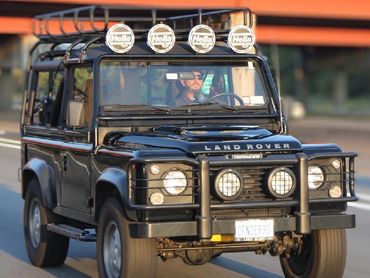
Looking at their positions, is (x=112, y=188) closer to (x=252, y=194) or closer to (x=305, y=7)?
(x=252, y=194)

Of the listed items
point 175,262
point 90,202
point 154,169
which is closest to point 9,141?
point 175,262

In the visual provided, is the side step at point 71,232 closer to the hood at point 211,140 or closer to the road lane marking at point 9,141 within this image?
the hood at point 211,140

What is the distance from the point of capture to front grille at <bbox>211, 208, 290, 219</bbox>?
7.28 metres

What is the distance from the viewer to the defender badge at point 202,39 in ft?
28.0

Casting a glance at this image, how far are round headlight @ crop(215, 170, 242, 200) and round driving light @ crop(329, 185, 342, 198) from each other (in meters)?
0.74

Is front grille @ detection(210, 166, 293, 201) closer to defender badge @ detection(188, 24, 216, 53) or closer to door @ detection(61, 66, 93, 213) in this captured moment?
door @ detection(61, 66, 93, 213)

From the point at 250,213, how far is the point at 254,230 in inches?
6.4

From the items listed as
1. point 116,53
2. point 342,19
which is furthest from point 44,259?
point 342,19

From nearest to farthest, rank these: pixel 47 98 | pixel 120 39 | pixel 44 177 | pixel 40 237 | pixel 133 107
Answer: pixel 120 39 → pixel 133 107 → pixel 44 177 → pixel 40 237 → pixel 47 98

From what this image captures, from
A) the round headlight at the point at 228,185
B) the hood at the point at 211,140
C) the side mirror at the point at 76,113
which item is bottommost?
the round headlight at the point at 228,185

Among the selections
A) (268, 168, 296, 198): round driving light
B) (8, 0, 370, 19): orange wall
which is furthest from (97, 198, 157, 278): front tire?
(8, 0, 370, 19): orange wall

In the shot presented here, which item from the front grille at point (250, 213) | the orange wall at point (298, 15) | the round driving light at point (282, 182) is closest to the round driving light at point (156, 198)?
the front grille at point (250, 213)

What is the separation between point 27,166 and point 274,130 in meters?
2.48

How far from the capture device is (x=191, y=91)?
8641 mm
